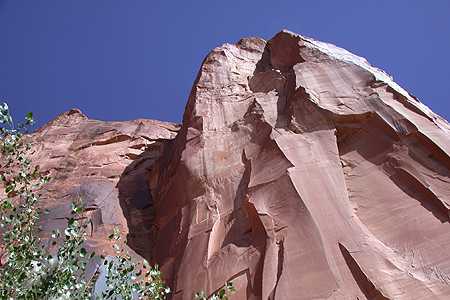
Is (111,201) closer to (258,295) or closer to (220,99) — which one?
(220,99)

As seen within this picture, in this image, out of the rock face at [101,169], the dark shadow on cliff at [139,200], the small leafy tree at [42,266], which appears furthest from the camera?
the rock face at [101,169]

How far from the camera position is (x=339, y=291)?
41.9ft

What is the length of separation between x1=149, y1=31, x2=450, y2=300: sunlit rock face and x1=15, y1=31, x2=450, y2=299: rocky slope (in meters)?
0.04

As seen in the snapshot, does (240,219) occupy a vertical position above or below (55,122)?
below

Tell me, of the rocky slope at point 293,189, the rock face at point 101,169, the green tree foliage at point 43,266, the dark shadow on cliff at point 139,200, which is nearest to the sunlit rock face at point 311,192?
the rocky slope at point 293,189

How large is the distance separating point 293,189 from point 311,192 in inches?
20.3

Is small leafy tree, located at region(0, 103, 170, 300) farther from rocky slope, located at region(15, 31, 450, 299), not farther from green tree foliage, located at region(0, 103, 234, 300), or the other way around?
rocky slope, located at region(15, 31, 450, 299)

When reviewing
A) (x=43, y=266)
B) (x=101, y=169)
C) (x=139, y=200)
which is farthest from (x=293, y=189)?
(x=101, y=169)

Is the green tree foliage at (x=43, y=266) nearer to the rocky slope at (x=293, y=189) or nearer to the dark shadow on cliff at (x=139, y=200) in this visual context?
the rocky slope at (x=293, y=189)

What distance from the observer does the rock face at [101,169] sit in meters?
23.1

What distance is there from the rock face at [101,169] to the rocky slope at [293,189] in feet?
0.34

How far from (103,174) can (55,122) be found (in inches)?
422

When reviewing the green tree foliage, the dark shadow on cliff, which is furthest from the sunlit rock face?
the green tree foliage

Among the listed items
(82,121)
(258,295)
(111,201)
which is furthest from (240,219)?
(82,121)
